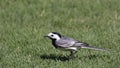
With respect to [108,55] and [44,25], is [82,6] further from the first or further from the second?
[108,55]

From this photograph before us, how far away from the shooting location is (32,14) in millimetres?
13641

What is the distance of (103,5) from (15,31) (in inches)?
150

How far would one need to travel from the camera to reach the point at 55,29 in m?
12.4

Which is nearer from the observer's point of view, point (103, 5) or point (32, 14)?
point (32, 14)

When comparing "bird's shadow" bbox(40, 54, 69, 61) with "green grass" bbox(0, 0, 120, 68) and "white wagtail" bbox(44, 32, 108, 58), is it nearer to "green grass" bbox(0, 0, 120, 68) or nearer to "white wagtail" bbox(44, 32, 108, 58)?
"green grass" bbox(0, 0, 120, 68)

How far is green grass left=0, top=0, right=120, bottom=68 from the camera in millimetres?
9406

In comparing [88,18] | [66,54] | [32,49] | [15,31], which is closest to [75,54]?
[66,54]

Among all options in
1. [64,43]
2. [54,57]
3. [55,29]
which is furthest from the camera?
[55,29]

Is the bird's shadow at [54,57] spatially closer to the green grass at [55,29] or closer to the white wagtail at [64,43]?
the green grass at [55,29]

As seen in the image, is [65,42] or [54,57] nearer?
[65,42]

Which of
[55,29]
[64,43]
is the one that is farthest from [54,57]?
[55,29]

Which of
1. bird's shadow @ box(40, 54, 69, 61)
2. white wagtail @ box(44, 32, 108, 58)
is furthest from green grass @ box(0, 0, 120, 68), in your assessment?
white wagtail @ box(44, 32, 108, 58)

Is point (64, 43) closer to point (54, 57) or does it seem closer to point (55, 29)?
point (54, 57)

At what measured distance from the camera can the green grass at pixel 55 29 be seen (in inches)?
370
